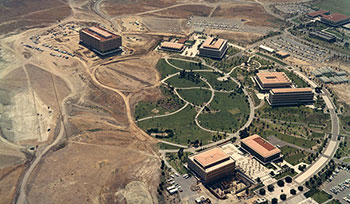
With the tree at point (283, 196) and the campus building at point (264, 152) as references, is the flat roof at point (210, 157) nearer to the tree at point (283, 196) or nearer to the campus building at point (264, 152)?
the campus building at point (264, 152)

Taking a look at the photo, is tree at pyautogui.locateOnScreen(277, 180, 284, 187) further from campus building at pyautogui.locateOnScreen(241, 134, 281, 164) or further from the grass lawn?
campus building at pyautogui.locateOnScreen(241, 134, 281, 164)

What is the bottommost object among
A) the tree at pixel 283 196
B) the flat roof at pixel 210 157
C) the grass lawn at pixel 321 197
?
the tree at pixel 283 196

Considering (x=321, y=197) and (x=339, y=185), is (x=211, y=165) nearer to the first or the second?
(x=321, y=197)

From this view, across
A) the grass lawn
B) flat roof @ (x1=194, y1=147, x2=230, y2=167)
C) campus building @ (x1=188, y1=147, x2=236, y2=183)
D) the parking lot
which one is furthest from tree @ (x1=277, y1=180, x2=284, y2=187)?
flat roof @ (x1=194, y1=147, x2=230, y2=167)

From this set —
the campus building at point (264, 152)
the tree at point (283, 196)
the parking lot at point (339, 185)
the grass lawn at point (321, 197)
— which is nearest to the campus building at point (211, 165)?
the campus building at point (264, 152)

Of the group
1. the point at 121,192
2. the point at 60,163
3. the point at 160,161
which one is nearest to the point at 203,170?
the point at 160,161

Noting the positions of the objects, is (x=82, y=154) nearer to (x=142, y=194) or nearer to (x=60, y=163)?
(x=60, y=163)

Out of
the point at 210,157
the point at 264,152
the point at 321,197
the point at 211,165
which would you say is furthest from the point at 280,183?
the point at 210,157
